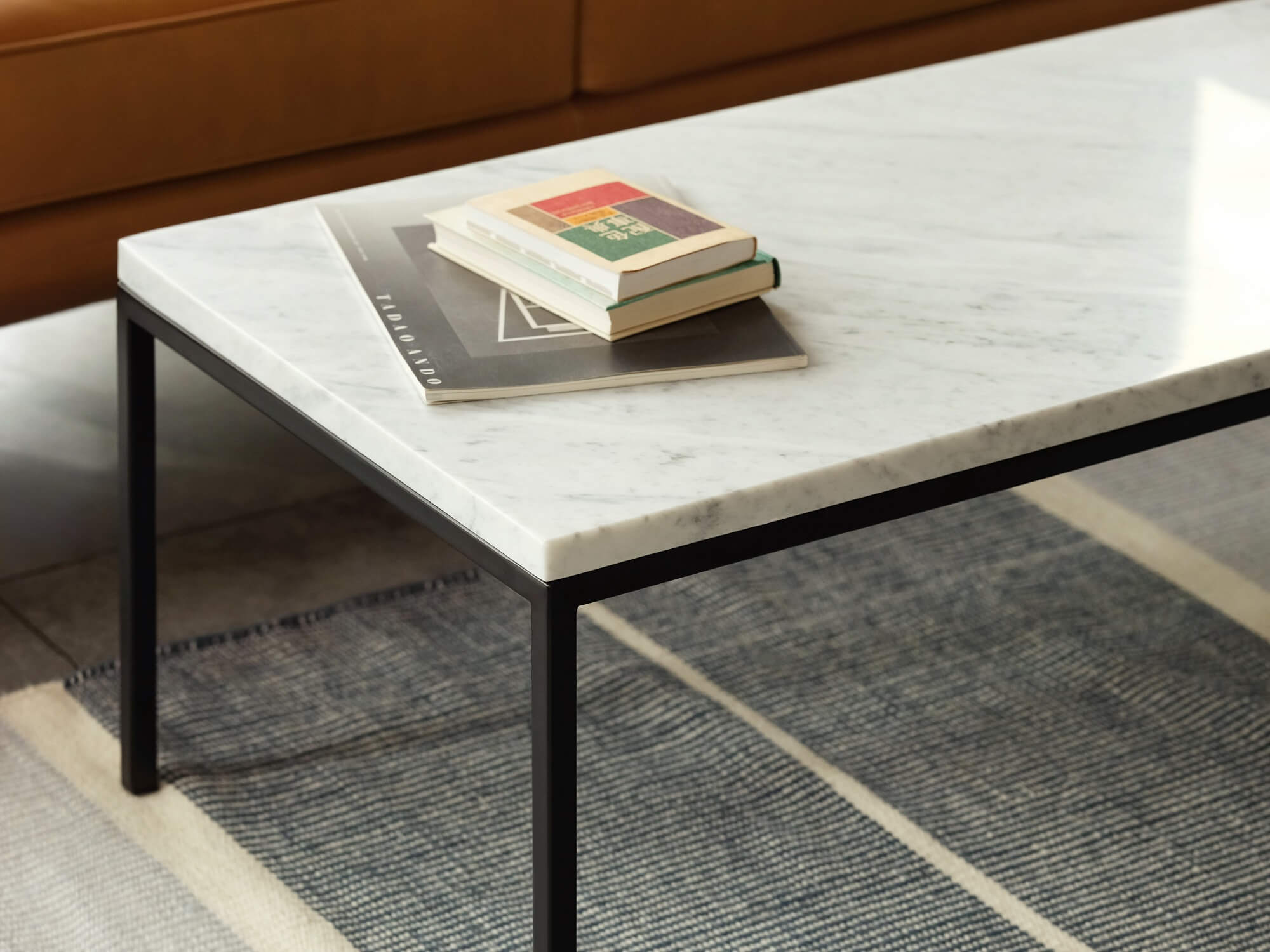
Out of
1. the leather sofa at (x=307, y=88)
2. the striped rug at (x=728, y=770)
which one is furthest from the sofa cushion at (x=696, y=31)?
the striped rug at (x=728, y=770)

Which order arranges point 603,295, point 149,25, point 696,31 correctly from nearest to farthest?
point 603,295 → point 149,25 → point 696,31

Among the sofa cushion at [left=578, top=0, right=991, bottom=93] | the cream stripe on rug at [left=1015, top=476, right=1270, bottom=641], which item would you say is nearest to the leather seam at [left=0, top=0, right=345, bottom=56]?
the sofa cushion at [left=578, top=0, right=991, bottom=93]

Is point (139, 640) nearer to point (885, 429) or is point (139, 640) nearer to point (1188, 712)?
point (885, 429)

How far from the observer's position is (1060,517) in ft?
5.21

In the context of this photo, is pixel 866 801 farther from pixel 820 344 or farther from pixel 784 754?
pixel 820 344

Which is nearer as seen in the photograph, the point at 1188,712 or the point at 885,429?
the point at 885,429


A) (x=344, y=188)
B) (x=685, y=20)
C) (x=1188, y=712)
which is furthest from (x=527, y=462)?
(x=685, y=20)

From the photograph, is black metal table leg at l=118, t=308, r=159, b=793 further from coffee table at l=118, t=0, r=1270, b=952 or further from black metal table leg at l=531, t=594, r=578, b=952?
black metal table leg at l=531, t=594, r=578, b=952

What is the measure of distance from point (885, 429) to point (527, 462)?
0.19 metres

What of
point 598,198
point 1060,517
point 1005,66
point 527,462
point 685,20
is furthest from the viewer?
point 685,20

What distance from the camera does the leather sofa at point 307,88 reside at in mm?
1406

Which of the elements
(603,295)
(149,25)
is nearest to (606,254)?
(603,295)

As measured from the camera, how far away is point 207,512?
5.21ft

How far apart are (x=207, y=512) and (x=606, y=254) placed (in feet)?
2.53
